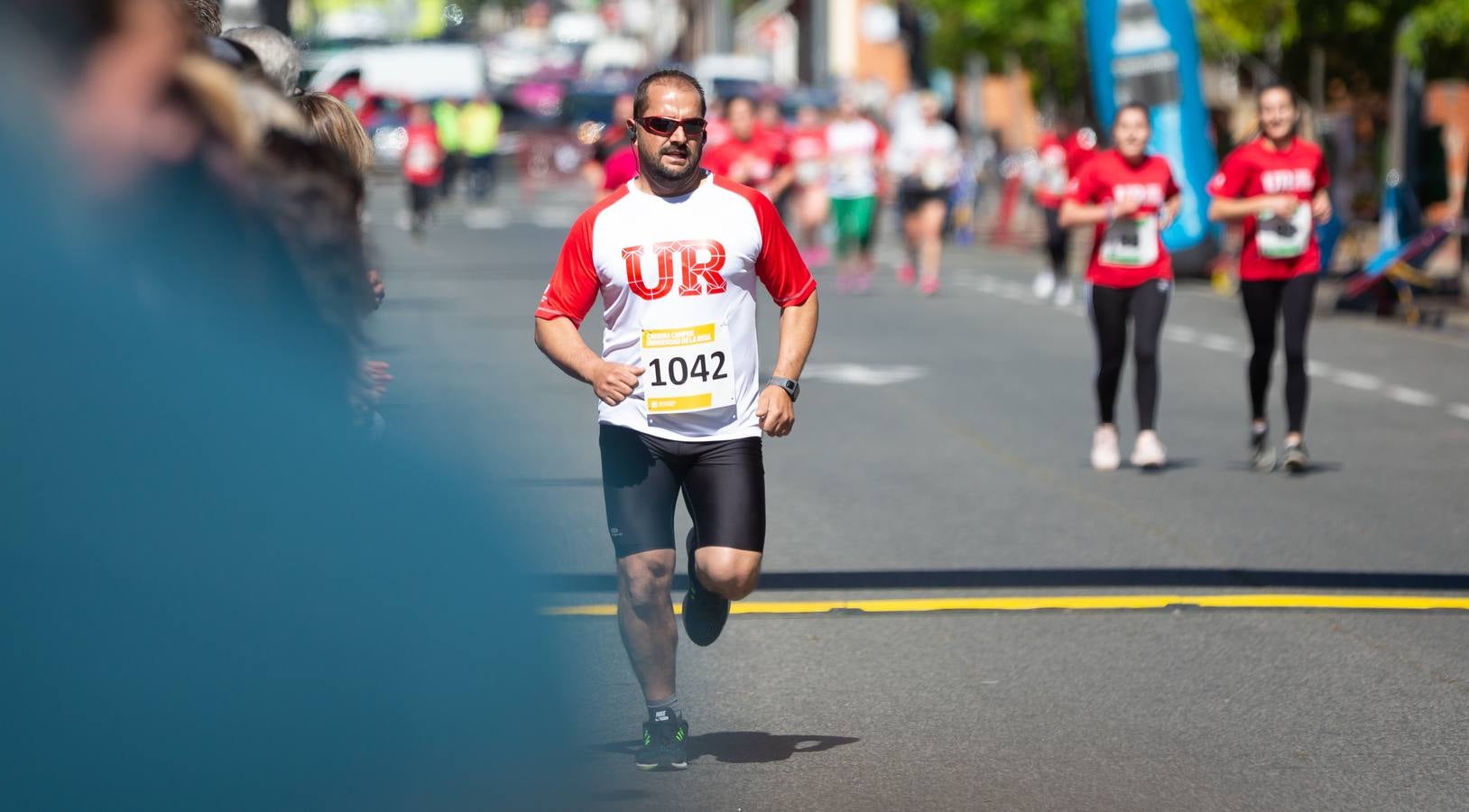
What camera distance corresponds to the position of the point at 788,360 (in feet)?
18.4

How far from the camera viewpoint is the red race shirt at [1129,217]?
11062 mm

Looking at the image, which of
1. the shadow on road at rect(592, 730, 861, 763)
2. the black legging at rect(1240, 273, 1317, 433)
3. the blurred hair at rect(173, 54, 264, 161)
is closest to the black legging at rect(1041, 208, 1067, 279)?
the black legging at rect(1240, 273, 1317, 433)

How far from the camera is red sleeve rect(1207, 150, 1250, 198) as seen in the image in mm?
11133

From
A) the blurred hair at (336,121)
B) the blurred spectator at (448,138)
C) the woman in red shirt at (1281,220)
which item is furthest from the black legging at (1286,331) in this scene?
the blurred spectator at (448,138)

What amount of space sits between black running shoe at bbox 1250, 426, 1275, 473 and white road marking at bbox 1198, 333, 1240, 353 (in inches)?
248

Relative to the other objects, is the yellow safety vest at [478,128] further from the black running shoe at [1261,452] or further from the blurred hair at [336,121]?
the blurred hair at [336,121]

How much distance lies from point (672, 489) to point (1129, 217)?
589 centimetres

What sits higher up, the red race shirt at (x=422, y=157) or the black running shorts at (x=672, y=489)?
the black running shorts at (x=672, y=489)

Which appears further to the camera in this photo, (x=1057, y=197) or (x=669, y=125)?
(x=1057, y=197)

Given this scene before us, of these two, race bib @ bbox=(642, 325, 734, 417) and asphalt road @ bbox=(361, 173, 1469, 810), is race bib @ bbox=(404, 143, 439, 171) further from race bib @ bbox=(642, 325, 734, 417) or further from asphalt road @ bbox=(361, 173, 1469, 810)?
race bib @ bbox=(642, 325, 734, 417)

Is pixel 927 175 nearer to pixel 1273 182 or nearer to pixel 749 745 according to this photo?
pixel 1273 182

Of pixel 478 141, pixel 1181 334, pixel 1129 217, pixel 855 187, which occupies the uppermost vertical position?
pixel 1129 217

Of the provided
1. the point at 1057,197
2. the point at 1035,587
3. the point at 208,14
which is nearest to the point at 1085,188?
the point at 1035,587

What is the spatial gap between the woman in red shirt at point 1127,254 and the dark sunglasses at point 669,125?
19.2 ft
